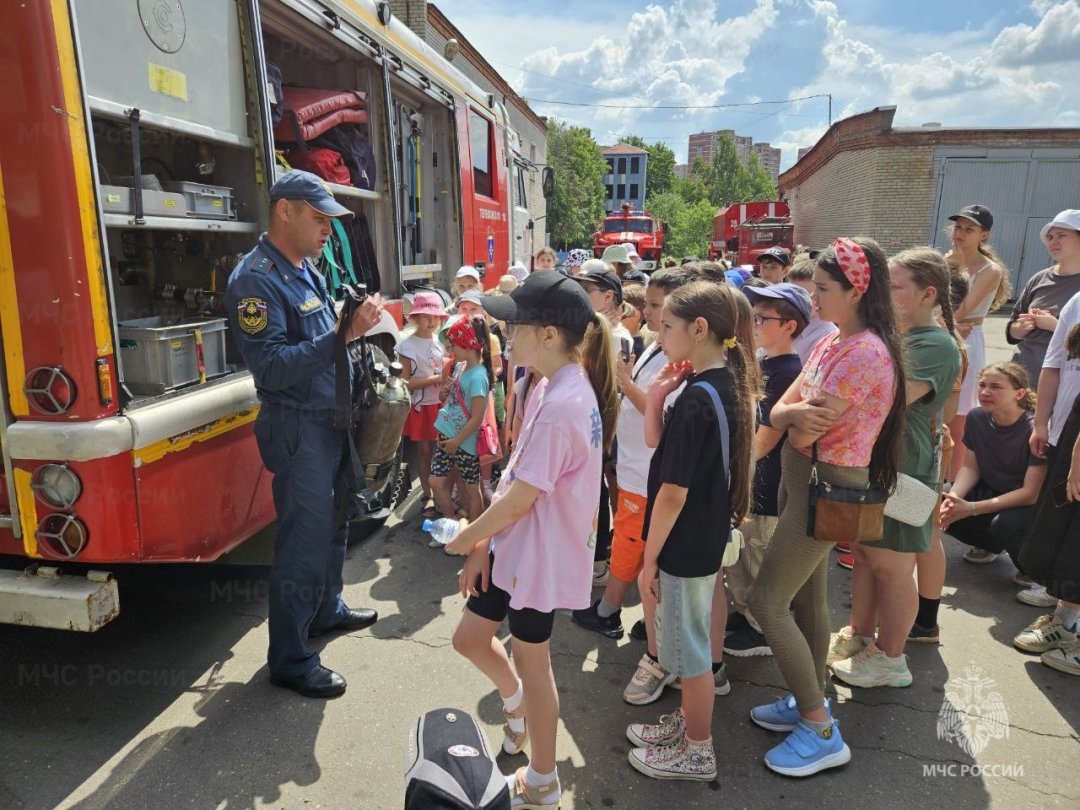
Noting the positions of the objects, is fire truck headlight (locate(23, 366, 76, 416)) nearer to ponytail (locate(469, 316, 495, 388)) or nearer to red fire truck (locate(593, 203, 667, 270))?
ponytail (locate(469, 316, 495, 388))

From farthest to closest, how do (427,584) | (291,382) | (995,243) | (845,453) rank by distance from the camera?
(995,243), (427,584), (291,382), (845,453)

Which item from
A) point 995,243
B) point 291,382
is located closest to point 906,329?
point 291,382

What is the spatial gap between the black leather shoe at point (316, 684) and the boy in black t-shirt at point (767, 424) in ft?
5.80

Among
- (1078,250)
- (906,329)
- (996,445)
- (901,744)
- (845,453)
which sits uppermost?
(1078,250)

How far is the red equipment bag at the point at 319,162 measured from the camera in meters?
4.23

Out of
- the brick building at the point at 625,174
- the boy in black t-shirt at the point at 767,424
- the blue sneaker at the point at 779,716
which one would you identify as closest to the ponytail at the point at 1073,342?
the boy in black t-shirt at the point at 767,424

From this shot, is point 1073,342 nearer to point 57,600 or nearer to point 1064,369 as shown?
point 1064,369

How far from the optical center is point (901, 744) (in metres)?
2.67

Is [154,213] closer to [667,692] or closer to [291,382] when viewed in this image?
[291,382]

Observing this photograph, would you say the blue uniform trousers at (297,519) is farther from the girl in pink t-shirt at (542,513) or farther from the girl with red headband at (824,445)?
the girl with red headband at (824,445)

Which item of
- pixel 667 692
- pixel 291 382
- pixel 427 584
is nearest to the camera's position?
pixel 291 382

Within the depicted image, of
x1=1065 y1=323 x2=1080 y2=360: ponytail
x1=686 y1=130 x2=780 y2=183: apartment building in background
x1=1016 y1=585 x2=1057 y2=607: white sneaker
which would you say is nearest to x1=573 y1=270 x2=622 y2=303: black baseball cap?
x1=1065 y1=323 x2=1080 y2=360: ponytail

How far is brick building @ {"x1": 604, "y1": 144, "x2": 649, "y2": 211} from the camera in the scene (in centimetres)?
9794

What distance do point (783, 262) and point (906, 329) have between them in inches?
145
